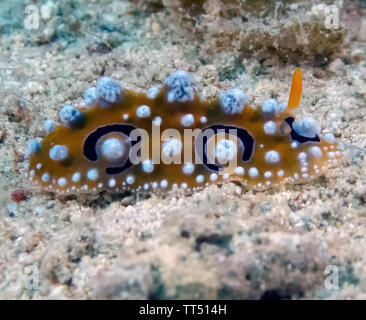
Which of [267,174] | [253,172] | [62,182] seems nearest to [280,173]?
[267,174]

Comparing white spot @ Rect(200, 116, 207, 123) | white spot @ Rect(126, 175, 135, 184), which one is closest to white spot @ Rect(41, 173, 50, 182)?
white spot @ Rect(126, 175, 135, 184)

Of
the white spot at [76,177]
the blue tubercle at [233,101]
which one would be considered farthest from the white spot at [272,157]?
the white spot at [76,177]

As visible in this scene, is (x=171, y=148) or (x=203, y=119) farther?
(x=203, y=119)

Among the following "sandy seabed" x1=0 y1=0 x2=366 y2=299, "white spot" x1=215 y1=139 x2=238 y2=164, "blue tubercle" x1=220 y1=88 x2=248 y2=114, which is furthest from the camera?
"blue tubercle" x1=220 y1=88 x2=248 y2=114

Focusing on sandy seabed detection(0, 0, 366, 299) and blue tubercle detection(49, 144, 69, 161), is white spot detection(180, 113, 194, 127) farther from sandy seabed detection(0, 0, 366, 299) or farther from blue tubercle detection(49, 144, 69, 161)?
blue tubercle detection(49, 144, 69, 161)

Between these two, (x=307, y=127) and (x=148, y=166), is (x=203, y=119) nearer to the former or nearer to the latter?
(x=148, y=166)

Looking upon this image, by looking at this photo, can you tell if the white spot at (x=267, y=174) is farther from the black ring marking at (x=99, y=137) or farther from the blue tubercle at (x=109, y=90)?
the blue tubercle at (x=109, y=90)
